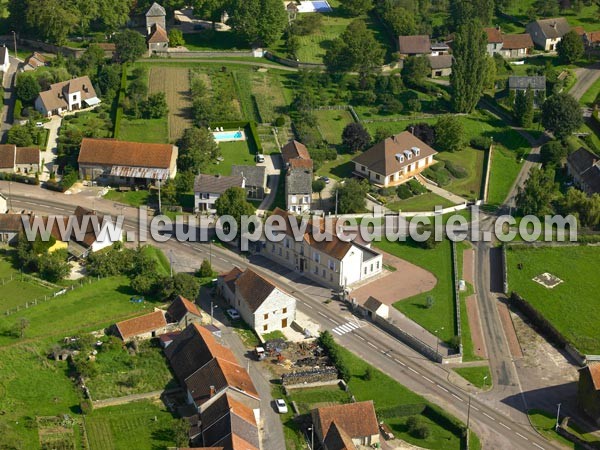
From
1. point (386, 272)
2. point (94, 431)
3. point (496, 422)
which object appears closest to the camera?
point (94, 431)

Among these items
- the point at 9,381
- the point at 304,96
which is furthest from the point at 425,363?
the point at 304,96

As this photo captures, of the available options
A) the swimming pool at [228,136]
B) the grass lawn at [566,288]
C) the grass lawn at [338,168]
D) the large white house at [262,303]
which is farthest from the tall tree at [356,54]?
the large white house at [262,303]

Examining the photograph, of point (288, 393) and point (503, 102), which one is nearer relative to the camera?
point (288, 393)

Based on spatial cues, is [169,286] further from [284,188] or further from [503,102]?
[503,102]

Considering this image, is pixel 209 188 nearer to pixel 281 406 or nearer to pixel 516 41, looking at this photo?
pixel 281 406

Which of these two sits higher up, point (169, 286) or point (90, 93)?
point (90, 93)

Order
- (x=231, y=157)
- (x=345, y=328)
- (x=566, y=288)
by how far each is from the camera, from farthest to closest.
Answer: (x=231, y=157) → (x=566, y=288) → (x=345, y=328)

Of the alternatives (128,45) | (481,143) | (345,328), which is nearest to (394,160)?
(481,143)
